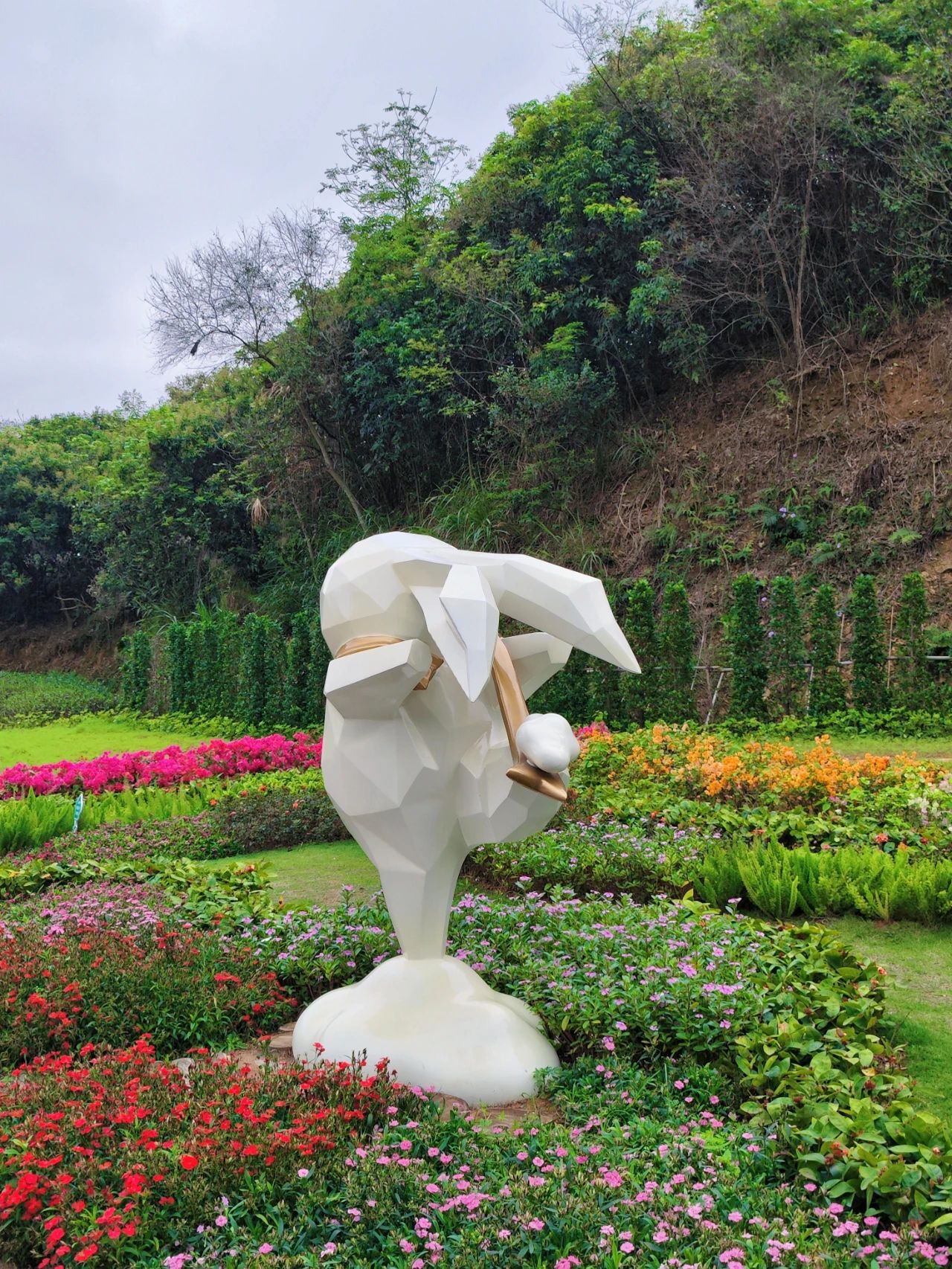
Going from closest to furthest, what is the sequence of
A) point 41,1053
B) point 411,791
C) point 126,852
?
point 411,791 → point 41,1053 → point 126,852

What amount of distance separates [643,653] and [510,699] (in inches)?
330

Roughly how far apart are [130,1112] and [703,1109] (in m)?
1.74

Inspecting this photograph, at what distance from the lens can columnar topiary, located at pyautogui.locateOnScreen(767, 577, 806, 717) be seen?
11328mm

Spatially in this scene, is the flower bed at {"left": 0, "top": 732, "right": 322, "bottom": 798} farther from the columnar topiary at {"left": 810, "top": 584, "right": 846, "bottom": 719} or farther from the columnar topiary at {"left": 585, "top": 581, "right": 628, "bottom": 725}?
the columnar topiary at {"left": 810, "top": 584, "right": 846, "bottom": 719}

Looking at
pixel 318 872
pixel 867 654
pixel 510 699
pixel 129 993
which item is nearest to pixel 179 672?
pixel 867 654

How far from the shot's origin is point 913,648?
35.6ft

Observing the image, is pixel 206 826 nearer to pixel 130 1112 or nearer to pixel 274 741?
pixel 274 741

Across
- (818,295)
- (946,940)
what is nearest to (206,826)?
(946,940)

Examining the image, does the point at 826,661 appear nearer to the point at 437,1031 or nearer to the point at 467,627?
the point at 437,1031

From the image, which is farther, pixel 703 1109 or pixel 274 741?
pixel 274 741

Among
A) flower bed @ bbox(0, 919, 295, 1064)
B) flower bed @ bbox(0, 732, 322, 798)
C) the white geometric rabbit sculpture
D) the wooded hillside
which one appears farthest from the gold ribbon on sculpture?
the wooded hillside

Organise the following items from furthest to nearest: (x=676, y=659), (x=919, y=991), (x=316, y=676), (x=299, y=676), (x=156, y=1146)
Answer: (x=299, y=676), (x=316, y=676), (x=676, y=659), (x=919, y=991), (x=156, y=1146)

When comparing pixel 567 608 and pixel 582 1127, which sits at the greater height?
pixel 567 608

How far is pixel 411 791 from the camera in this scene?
3.66 m
